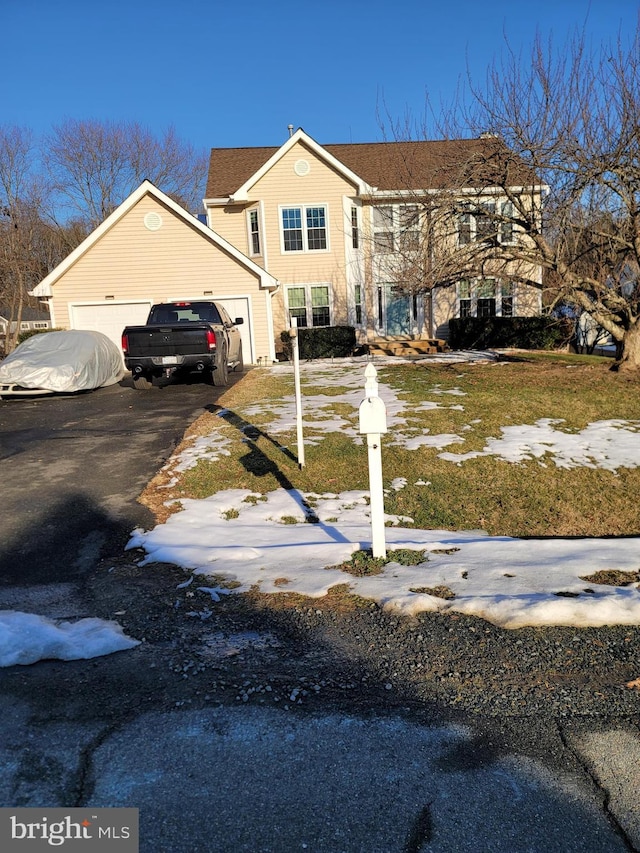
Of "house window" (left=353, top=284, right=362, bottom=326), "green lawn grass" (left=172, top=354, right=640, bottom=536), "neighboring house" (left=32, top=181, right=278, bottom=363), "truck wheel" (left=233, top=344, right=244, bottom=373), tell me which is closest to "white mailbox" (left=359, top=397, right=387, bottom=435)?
"green lawn grass" (left=172, top=354, right=640, bottom=536)

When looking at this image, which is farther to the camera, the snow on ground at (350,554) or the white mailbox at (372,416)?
the white mailbox at (372,416)

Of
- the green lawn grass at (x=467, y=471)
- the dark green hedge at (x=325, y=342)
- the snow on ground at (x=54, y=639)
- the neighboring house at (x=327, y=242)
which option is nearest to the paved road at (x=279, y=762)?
the snow on ground at (x=54, y=639)

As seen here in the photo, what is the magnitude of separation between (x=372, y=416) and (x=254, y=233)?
2009cm

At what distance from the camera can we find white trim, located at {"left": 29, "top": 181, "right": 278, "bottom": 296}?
723 inches

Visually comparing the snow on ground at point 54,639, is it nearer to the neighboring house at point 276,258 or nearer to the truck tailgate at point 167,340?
the truck tailgate at point 167,340

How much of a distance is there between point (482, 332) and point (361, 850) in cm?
2161

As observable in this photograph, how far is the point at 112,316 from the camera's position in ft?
62.3

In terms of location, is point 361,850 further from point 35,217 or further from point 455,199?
point 35,217

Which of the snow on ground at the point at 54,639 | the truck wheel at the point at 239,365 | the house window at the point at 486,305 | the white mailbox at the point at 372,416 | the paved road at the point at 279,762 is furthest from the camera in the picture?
the house window at the point at 486,305

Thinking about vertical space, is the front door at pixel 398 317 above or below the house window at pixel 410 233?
below

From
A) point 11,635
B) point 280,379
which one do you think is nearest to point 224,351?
point 280,379

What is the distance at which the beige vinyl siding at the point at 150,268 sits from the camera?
18.7 meters

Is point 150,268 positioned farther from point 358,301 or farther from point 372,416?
point 372,416

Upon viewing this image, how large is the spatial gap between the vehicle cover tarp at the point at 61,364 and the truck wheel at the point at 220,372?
3.10 metres
